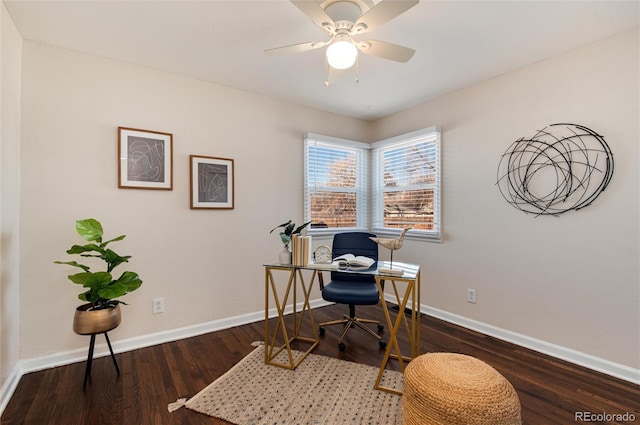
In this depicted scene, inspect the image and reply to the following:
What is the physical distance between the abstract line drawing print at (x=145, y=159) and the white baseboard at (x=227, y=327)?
1.41m

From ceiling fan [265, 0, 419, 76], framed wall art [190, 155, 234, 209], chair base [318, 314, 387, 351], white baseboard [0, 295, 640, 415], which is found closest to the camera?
ceiling fan [265, 0, 419, 76]

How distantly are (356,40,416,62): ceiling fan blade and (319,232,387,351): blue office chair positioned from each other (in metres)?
1.58

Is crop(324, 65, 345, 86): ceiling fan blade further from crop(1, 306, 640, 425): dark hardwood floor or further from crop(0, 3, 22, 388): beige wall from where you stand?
crop(1, 306, 640, 425): dark hardwood floor

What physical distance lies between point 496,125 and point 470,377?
2.37 meters

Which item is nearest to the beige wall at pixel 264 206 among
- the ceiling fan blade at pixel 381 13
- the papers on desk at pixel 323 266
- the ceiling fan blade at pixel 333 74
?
the papers on desk at pixel 323 266

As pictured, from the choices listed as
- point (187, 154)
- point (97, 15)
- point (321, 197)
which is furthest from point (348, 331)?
point (97, 15)

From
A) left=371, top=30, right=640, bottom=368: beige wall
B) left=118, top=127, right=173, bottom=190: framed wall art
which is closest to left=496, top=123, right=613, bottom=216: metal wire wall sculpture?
left=371, top=30, right=640, bottom=368: beige wall

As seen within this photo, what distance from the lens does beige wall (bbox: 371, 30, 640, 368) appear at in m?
2.08

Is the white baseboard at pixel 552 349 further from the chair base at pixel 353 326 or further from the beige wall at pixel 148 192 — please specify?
the beige wall at pixel 148 192

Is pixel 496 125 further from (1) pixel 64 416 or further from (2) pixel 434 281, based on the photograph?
(1) pixel 64 416

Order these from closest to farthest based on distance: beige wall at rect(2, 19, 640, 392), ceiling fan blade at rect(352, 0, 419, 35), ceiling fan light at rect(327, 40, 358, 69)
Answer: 1. ceiling fan blade at rect(352, 0, 419, 35)
2. ceiling fan light at rect(327, 40, 358, 69)
3. beige wall at rect(2, 19, 640, 392)

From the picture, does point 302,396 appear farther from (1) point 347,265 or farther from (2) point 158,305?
(2) point 158,305

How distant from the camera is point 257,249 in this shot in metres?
3.18

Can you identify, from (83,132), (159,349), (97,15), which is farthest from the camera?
(159,349)
